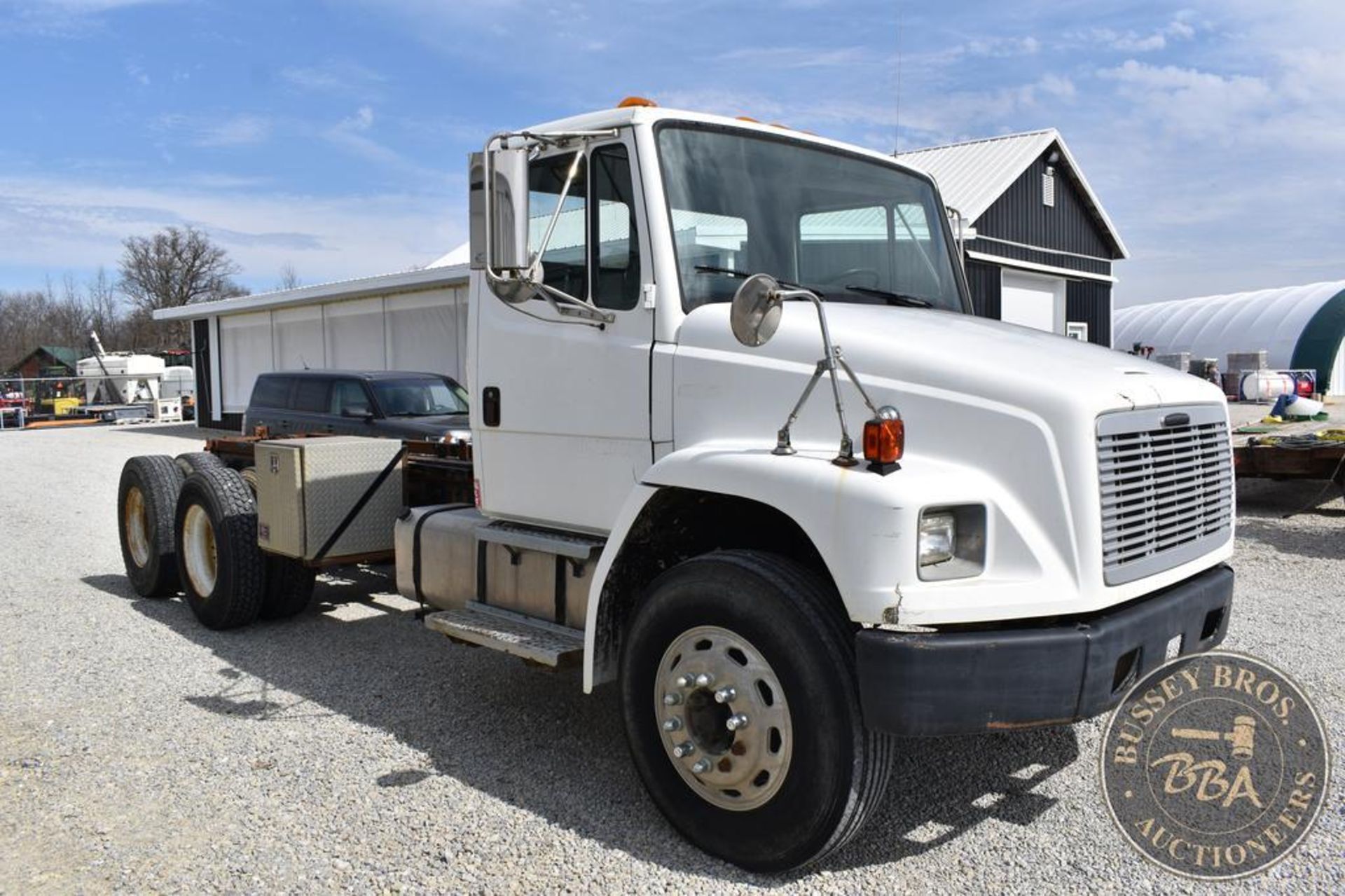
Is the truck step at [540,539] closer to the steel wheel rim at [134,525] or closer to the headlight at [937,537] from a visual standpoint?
the headlight at [937,537]

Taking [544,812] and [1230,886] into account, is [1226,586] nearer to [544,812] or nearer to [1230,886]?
[1230,886]

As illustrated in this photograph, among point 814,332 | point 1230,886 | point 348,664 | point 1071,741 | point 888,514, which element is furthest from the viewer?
point 348,664

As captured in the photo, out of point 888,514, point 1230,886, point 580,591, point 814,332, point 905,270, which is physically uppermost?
point 905,270

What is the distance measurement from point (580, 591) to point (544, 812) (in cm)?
88

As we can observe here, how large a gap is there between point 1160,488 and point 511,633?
2.57m

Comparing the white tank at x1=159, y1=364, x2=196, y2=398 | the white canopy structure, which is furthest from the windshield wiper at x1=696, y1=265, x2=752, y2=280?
the white tank at x1=159, y1=364, x2=196, y2=398

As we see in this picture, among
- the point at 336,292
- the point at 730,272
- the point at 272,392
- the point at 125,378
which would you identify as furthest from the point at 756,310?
the point at 125,378

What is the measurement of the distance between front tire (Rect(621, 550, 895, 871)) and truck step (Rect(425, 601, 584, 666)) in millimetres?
416

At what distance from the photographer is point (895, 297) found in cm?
454

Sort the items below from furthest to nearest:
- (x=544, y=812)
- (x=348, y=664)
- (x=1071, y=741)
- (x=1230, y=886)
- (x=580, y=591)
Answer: (x=348, y=664) → (x=1071, y=741) → (x=580, y=591) → (x=544, y=812) → (x=1230, y=886)

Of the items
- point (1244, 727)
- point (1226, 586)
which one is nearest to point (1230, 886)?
point (1226, 586)

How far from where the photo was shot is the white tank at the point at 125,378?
4475 cm

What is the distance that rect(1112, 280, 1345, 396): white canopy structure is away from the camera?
36.5m

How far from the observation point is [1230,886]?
3.54 m
